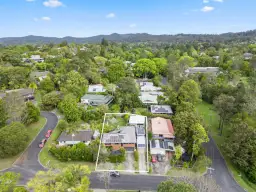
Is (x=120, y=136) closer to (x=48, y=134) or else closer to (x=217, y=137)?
(x=48, y=134)

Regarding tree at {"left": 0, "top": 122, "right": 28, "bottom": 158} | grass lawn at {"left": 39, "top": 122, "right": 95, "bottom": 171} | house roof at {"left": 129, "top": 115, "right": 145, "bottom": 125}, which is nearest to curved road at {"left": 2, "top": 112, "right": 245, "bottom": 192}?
grass lawn at {"left": 39, "top": 122, "right": 95, "bottom": 171}

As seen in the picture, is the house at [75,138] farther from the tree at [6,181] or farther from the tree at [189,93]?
the tree at [189,93]

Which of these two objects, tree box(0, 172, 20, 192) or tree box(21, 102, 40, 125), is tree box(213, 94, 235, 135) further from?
tree box(21, 102, 40, 125)

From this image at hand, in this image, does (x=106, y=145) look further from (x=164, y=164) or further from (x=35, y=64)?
(x=35, y=64)

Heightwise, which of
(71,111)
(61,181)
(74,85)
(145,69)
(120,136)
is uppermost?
(145,69)

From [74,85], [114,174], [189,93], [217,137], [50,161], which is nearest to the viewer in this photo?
[114,174]

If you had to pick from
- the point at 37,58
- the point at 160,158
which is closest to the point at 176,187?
the point at 160,158

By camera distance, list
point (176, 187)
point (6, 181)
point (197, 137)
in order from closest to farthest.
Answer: point (176, 187) < point (6, 181) < point (197, 137)
